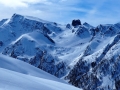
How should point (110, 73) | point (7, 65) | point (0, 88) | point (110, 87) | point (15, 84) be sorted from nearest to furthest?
point (0, 88) → point (15, 84) → point (7, 65) → point (110, 87) → point (110, 73)

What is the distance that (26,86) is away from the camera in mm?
18578

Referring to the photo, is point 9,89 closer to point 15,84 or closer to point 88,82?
point 15,84

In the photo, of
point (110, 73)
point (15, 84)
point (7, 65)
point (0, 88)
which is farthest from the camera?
point (110, 73)

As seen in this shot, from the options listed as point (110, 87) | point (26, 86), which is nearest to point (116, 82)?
point (110, 87)

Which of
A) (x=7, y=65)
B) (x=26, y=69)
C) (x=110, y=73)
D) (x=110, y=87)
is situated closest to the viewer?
(x=7, y=65)

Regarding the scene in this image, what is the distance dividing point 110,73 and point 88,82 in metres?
19.3

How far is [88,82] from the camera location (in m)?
193

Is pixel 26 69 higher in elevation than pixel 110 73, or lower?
higher

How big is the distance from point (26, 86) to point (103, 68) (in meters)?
173

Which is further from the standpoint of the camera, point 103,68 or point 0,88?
point 103,68

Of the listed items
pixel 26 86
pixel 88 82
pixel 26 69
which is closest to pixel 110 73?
pixel 88 82

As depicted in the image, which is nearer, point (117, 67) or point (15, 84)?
point (15, 84)

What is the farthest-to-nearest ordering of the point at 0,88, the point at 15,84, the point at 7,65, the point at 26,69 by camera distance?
the point at 26,69, the point at 7,65, the point at 15,84, the point at 0,88

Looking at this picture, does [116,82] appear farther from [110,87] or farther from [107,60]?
[107,60]
